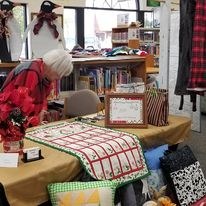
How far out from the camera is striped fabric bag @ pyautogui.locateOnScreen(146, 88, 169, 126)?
2590mm

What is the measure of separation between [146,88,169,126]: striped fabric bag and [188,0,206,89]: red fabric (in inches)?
10.3

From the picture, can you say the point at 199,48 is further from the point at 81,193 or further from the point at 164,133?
the point at 81,193

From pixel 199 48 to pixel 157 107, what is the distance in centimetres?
54

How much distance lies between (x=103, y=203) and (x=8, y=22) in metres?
2.50

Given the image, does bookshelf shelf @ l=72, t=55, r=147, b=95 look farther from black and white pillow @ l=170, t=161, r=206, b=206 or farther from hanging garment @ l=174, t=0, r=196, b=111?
black and white pillow @ l=170, t=161, r=206, b=206

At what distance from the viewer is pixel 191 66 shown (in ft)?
8.70

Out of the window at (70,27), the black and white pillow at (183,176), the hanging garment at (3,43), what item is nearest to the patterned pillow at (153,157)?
the black and white pillow at (183,176)

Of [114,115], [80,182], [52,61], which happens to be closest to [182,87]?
[114,115]

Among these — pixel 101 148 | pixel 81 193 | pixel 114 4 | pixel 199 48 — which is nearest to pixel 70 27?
pixel 114 4

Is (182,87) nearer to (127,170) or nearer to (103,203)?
(127,170)

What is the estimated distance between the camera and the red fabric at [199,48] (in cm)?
259

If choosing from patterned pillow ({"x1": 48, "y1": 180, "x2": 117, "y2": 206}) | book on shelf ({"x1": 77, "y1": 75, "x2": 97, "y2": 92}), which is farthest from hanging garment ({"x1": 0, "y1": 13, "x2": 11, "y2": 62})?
patterned pillow ({"x1": 48, "y1": 180, "x2": 117, "y2": 206})

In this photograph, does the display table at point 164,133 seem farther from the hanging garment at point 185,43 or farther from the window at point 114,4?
the window at point 114,4

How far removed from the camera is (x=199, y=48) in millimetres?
2613
